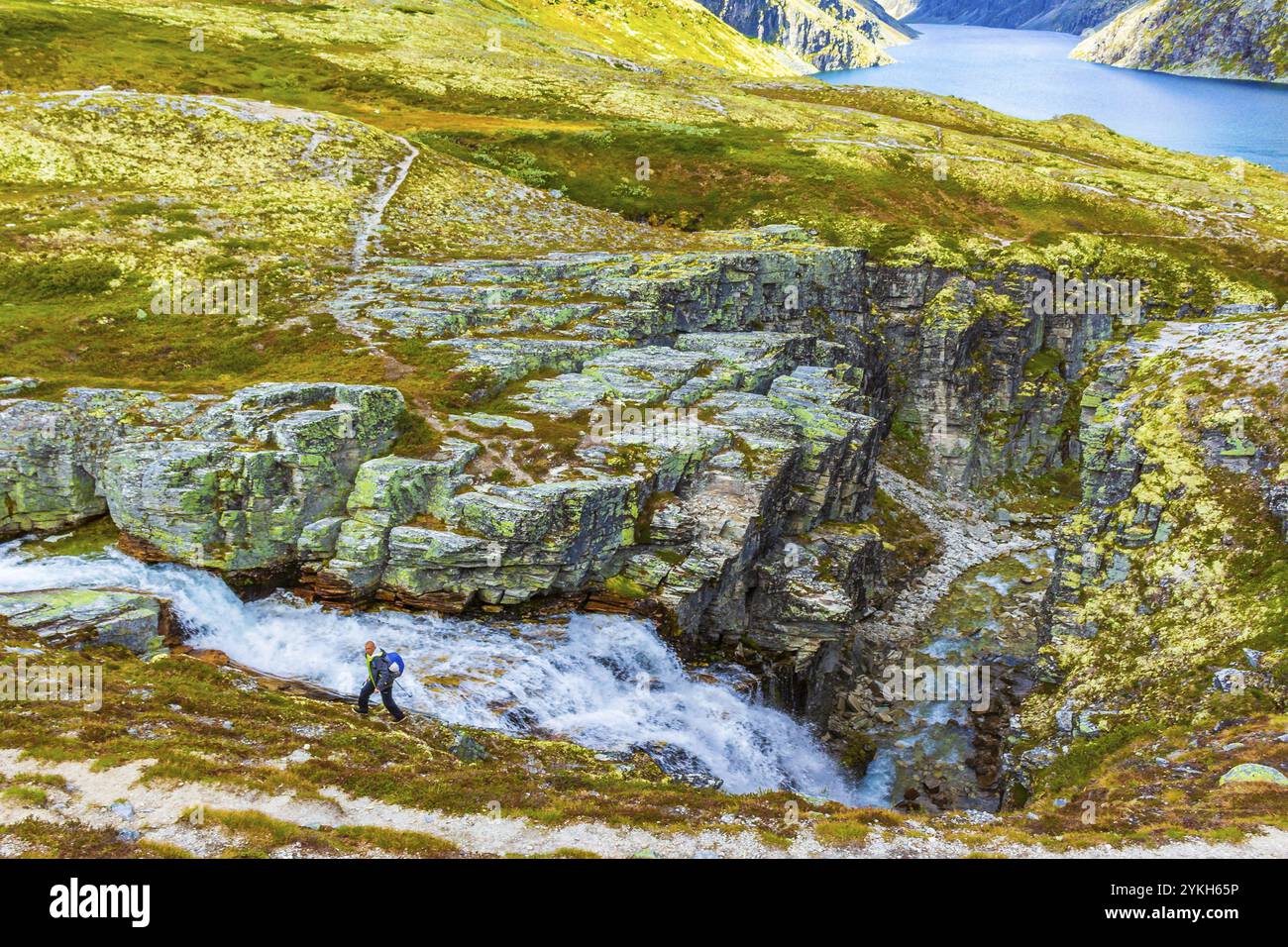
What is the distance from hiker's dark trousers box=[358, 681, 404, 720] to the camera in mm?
25500

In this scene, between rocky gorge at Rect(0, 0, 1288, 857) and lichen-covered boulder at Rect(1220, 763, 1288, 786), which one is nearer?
rocky gorge at Rect(0, 0, 1288, 857)

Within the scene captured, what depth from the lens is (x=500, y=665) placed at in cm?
3089

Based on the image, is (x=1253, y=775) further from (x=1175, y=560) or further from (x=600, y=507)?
(x=600, y=507)

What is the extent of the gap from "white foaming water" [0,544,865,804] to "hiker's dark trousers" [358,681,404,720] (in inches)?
63.9

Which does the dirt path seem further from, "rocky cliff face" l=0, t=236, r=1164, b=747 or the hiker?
the hiker

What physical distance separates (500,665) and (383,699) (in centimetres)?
611

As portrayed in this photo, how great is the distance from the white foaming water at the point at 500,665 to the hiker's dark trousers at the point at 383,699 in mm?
1622

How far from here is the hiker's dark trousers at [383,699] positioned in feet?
Answer: 83.7

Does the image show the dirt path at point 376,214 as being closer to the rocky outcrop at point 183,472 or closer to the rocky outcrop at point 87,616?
the rocky outcrop at point 183,472

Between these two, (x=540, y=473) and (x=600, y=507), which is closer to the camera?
(x=600, y=507)

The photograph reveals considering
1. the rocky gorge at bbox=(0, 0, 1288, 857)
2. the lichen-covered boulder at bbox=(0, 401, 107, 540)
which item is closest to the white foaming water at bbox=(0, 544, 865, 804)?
the rocky gorge at bbox=(0, 0, 1288, 857)

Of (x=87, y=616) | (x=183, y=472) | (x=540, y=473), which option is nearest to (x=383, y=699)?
(x=87, y=616)

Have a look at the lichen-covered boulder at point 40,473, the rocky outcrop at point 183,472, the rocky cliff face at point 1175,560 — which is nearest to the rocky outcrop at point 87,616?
the rocky outcrop at point 183,472
